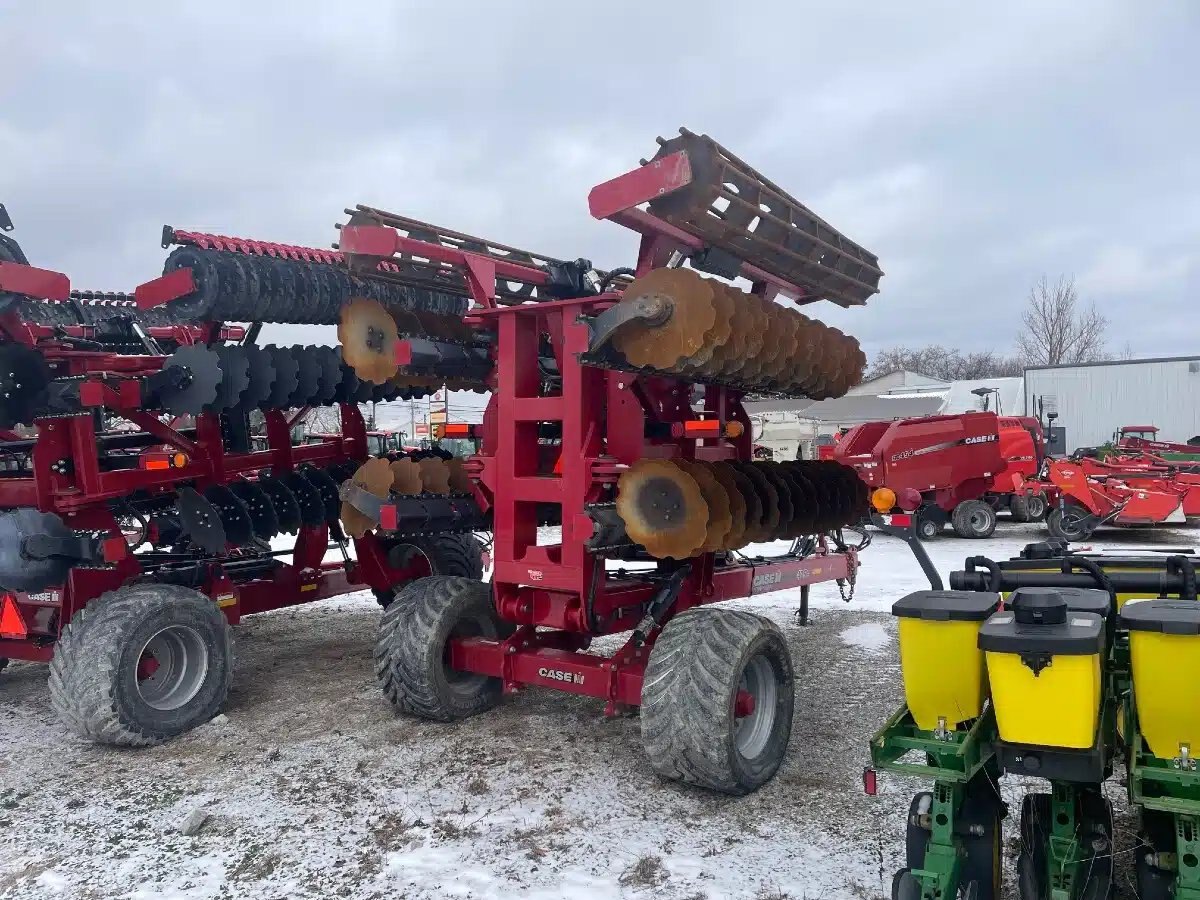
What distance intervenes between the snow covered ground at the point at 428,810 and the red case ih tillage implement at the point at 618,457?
0.97 feet

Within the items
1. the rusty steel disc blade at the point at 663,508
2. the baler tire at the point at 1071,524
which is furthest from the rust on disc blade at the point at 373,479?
the baler tire at the point at 1071,524

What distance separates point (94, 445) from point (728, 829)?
13.6 feet

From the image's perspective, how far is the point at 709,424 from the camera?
4707 millimetres

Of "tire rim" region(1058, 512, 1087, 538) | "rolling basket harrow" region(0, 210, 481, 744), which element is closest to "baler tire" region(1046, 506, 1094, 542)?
"tire rim" region(1058, 512, 1087, 538)

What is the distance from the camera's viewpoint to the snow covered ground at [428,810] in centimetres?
346

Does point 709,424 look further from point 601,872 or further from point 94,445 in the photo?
point 94,445

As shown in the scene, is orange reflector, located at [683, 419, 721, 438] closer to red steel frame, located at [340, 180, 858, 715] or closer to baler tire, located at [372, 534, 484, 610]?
red steel frame, located at [340, 180, 858, 715]

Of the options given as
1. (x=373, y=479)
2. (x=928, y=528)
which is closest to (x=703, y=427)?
(x=373, y=479)

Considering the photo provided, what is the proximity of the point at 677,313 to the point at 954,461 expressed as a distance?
10873mm

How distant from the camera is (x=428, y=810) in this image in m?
4.07

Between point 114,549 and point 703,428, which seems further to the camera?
point 114,549

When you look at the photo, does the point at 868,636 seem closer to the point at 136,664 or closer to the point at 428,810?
the point at 428,810

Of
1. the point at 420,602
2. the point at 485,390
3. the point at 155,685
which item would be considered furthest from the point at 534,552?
the point at 155,685

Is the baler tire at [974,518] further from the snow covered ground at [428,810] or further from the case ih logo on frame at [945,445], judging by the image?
the snow covered ground at [428,810]
